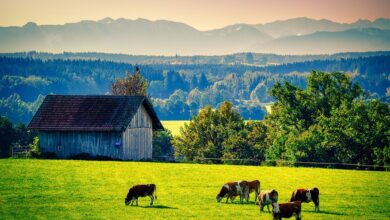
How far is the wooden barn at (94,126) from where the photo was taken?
64.5 meters

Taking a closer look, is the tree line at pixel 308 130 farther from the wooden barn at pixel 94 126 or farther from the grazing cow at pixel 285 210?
the grazing cow at pixel 285 210

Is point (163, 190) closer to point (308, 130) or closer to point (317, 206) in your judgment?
point (317, 206)

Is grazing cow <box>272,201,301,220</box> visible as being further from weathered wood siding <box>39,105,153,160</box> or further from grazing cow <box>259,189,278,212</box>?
weathered wood siding <box>39,105,153,160</box>

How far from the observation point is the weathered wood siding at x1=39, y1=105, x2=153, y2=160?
211 ft

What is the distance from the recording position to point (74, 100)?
68.6m

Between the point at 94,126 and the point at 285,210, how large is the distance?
1519 inches

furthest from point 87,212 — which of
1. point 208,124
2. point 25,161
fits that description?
point 208,124

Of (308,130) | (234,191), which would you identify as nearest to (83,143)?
(308,130)

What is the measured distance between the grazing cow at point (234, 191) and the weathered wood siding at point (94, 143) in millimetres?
30570

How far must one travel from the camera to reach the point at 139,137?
222 ft

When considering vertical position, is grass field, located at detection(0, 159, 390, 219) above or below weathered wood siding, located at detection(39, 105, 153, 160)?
below

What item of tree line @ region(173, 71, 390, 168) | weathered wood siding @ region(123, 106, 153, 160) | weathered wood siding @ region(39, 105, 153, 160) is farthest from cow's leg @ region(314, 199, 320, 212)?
weathered wood siding @ region(123, 106, 153, 160)

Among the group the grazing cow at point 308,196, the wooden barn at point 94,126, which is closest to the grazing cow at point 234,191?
the grazing cow at point 308,196

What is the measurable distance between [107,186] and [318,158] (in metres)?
32.8
